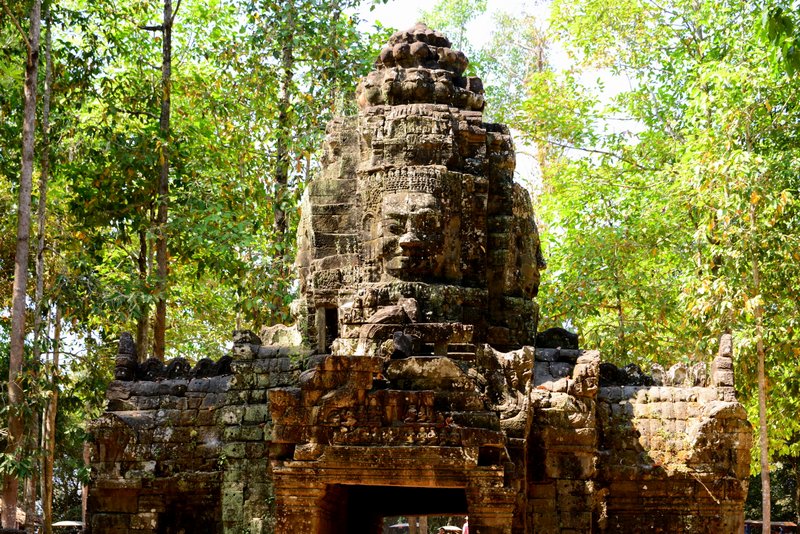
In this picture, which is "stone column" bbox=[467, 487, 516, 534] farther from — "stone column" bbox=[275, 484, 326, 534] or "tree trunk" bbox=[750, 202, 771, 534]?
"tree trunk" bbox=[750, 202, 771, 534]

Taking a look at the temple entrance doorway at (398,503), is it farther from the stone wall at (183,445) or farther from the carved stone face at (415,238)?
the carved stone face at (415,238)

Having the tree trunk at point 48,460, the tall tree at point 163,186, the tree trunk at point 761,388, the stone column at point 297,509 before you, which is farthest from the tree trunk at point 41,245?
the tree trunk at point 761,388

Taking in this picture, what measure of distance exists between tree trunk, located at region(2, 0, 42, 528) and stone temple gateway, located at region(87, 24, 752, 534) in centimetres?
271

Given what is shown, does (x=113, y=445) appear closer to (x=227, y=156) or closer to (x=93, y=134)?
(x=93, y=134)

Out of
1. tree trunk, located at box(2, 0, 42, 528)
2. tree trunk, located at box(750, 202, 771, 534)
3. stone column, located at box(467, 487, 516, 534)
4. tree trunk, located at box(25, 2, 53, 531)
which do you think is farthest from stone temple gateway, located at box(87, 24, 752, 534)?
tree trunk, located at box(25, 2, 53, 531)

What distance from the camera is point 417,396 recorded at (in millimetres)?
9391

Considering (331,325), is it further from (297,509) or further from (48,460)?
(48,460)

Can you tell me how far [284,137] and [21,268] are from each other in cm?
577

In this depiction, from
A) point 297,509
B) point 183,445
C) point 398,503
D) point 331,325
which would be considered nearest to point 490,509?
point 297,509

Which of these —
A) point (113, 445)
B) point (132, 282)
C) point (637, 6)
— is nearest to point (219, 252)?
point (132, 282)

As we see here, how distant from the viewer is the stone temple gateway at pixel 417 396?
30.9ft

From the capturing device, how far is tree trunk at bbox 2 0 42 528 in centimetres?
1484

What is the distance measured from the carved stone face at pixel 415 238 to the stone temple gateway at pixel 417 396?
0.02 meters

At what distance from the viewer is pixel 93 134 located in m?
18.2
